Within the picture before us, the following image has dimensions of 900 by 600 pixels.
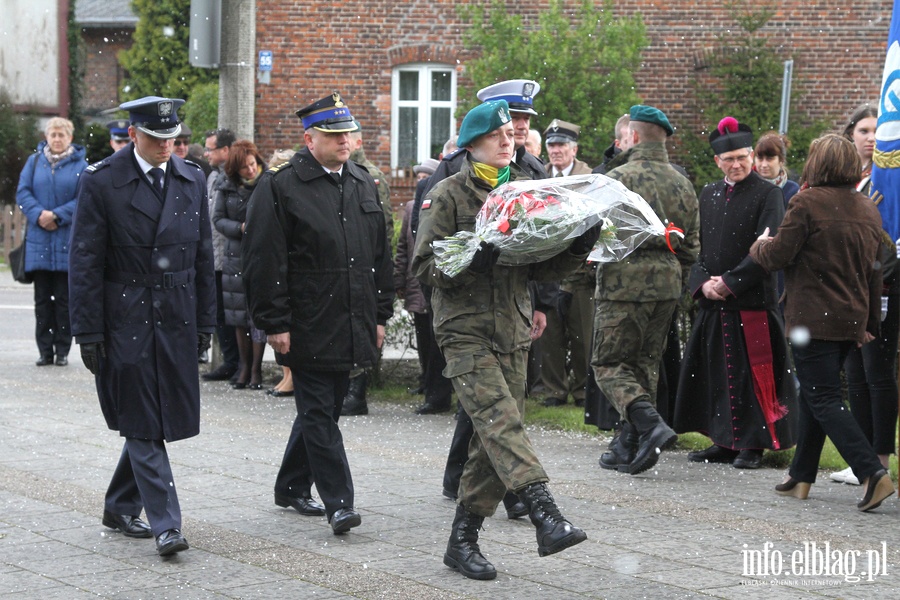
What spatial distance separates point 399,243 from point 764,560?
211 inches

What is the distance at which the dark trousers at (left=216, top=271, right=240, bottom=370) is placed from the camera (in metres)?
12.0

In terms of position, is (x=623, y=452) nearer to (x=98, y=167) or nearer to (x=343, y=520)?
(x=343, y=520)

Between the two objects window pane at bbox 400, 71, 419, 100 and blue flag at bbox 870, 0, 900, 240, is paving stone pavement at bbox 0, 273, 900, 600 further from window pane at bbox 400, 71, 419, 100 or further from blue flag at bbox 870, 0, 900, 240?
window pane at bbox 400, 71, 419, 100

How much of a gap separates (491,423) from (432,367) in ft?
15.9

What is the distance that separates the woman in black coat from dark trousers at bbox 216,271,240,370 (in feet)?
1.09

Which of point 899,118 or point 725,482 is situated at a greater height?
point 899,118

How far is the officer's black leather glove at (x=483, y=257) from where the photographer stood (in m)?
5.46

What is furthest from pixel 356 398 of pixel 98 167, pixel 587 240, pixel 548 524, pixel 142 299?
pixel 548 524

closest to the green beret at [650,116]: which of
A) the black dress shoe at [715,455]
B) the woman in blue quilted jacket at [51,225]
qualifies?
the black dress shoe at [715,455]

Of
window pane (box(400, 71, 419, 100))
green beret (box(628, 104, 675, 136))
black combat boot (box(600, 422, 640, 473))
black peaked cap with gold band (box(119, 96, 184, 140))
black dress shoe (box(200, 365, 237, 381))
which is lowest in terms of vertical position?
black dress shoe (box(200, 365, 237, 381))

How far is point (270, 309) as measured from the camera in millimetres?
6355

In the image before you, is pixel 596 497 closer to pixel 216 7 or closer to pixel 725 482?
pixel 725 482

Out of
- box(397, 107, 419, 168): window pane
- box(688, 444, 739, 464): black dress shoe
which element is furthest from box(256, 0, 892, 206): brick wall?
box(688, 444, 739, 464): black dress shoe

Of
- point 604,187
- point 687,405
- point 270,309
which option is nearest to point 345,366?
point 270,309
